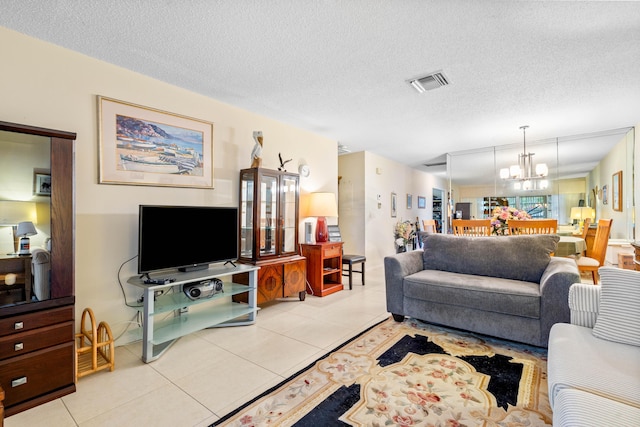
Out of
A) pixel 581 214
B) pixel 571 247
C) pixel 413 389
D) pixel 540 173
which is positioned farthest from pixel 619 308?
pixel 581 214

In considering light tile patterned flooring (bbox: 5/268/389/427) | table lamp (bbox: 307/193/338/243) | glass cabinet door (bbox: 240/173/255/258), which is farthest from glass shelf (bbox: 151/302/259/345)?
table lamp (bbox: 307/193/338/243)

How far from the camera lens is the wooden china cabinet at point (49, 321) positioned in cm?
166

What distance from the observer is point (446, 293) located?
268 centimetres

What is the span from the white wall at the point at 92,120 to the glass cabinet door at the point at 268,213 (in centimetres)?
→ 57

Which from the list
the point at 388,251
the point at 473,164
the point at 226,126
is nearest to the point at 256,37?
→ the point at 226,126

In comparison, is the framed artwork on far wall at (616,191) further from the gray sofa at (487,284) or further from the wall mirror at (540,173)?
the gray sofa at (487,284)

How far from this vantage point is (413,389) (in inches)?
72.3

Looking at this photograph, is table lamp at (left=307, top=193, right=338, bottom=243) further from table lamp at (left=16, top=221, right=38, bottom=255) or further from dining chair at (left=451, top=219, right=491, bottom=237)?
table lamp at (left=16, top=221, right=38, bottom=255)

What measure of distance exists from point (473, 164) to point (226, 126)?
5496 mm

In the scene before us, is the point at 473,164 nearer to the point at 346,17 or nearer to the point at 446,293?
the point at 446,293

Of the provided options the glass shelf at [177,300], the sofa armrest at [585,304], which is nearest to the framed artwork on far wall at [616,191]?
the sofa armrest at [585,304]

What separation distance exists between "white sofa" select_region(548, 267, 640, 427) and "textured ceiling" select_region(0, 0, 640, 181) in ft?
5.73

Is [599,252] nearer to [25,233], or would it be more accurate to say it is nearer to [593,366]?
[593,366]

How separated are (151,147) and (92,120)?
477 mm
